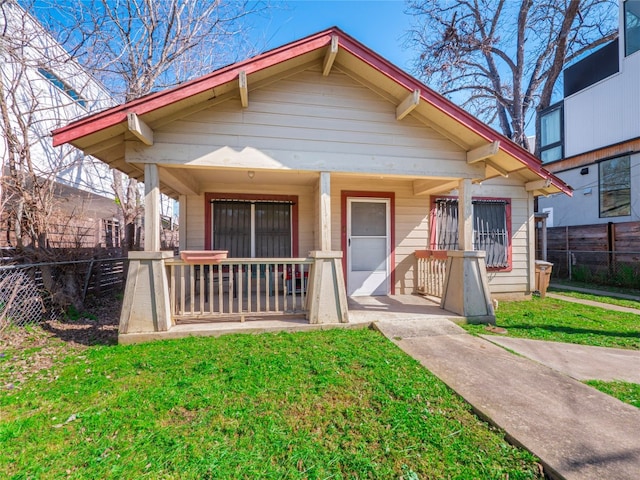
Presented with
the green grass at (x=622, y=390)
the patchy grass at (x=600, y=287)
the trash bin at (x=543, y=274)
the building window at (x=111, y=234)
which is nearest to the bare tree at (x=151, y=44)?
the building window at (x=111, y=234)

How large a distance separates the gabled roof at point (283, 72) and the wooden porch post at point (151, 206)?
1.93ft

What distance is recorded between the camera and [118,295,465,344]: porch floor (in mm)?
3786

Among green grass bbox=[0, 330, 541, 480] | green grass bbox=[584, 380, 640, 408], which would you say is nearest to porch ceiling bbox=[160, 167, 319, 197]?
green grass bbox=[0, 330, 541, 480]

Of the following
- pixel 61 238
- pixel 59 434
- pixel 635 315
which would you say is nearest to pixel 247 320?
pixel 59 434

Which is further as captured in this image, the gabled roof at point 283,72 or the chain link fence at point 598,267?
the chain link fence at point 598,267

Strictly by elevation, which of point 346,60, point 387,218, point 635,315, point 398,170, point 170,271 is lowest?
point 635,315

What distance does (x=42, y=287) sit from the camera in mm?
4551

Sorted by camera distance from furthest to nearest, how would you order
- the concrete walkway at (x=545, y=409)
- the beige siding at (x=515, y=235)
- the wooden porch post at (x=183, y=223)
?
the beige siding at (x=515, y=235), the wooden porch post at (x=183, y=223), the concrete walkway at (x=545, y=409)

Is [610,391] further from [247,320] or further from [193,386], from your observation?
[247,320]

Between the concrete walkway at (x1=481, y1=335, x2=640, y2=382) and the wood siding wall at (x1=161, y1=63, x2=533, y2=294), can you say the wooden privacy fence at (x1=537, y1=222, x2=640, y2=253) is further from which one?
the wood siding wall at (x1=161, y1=63, x2=533, y2=294)

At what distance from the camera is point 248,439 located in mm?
1921

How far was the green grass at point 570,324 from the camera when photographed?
13.0 feet

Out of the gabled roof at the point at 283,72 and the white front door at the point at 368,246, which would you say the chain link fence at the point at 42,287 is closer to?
the gabled roof at the point at 283,72

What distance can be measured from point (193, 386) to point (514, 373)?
3.03 meters
